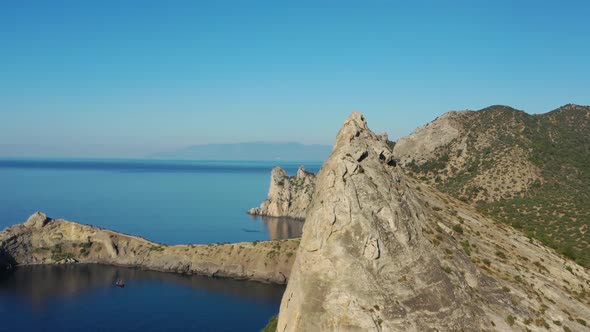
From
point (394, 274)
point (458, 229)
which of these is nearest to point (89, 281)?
point (458, 229)

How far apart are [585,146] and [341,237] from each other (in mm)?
74668

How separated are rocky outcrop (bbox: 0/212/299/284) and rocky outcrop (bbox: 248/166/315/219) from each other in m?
79.7

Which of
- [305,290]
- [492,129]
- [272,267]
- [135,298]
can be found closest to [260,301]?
[272,267]

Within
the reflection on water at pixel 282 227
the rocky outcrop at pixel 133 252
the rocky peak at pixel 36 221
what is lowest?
the reflection on water at pixel 282 227

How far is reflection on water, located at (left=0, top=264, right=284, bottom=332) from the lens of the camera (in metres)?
72.5

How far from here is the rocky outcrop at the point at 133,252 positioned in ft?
332

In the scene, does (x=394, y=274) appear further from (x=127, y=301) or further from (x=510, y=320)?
(x=127, y=301)

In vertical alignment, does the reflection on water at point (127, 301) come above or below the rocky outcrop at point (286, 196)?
below

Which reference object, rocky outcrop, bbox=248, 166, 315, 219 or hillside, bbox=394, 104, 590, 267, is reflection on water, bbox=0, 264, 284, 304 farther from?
rocky outcrop, bbox=248, 166, 315, 219

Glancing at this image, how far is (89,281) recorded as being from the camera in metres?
96.2

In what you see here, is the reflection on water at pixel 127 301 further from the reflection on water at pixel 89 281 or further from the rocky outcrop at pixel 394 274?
the rocky outcrop at pixel 394 274

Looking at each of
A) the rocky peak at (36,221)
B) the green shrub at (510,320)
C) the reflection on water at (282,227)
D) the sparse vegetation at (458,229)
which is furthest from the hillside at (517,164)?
the rocky peak at (36,221)

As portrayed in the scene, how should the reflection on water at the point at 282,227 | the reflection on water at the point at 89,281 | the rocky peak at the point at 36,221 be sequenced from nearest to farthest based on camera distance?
the reflection on water at the point at 89,281
the rocky peak at the point at 36,221
the reflection on water at the point at 282,227

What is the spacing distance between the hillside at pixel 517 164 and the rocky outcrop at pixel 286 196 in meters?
92.8
